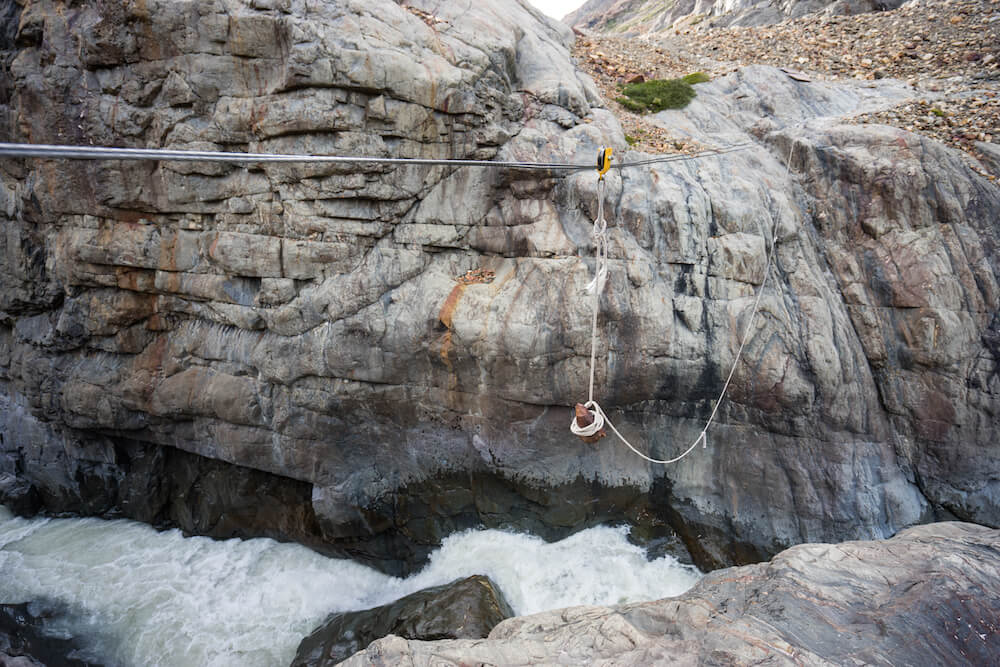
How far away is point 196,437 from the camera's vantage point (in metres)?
8.91

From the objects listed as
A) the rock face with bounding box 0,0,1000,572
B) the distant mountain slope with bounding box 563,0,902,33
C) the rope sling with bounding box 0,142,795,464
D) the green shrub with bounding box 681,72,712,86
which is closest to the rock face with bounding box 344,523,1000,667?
the rope sling with bounding box 0,142,795,464

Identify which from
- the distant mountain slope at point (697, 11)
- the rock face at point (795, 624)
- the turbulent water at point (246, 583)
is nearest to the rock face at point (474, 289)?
the turbulent water at point (246, 583)

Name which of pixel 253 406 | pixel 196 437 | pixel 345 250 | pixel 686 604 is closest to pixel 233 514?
pixel 196 437

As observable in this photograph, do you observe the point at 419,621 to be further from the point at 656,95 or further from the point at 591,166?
the point at 656,95

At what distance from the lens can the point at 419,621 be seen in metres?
6.86

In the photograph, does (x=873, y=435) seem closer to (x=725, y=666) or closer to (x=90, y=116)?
(x=725, y=666)

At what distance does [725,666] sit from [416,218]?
23.0 feet

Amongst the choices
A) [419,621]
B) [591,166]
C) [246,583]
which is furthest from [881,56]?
[246,583]

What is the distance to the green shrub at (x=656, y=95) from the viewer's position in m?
10.4

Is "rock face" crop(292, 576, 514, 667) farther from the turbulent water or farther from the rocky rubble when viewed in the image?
the rocky rubble

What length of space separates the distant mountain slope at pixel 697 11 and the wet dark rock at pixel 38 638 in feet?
73.0

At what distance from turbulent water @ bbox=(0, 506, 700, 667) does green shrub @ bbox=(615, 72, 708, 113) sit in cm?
858

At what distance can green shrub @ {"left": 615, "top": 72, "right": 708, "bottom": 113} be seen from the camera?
34.2 ft

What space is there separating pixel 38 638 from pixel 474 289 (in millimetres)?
8784
